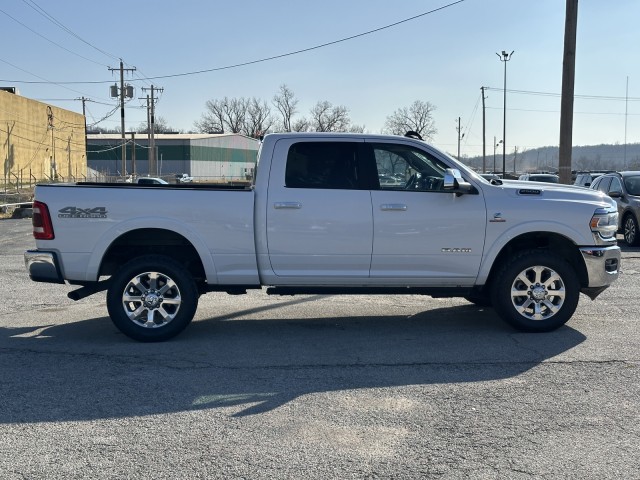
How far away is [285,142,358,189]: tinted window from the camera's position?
7004mm

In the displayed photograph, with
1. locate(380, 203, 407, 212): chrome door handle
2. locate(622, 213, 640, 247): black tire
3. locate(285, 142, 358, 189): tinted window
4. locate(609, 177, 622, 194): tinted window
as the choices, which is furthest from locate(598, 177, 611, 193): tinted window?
locate(285, 142, 358, 189): tinted window

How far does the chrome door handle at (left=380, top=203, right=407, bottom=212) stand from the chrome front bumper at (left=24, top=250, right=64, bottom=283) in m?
3.38

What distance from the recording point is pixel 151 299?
686 centimetres

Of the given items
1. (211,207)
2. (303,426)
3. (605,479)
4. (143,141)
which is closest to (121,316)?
(211,207)

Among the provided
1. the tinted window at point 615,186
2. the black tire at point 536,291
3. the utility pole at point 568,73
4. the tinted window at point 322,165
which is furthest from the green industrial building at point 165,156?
the black tire at point 536,291

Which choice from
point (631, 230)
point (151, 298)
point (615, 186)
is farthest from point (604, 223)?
point (615, 186)

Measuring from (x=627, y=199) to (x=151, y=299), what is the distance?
12.6m

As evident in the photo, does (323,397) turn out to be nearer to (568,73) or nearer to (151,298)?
(151,298)

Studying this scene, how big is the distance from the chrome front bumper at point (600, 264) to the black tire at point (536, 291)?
0.58ft

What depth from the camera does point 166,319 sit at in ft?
22.6

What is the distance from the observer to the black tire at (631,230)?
1515 centimetres

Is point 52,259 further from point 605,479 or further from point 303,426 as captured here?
point 605,479

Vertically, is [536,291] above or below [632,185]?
below

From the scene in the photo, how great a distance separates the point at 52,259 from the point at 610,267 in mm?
5829
